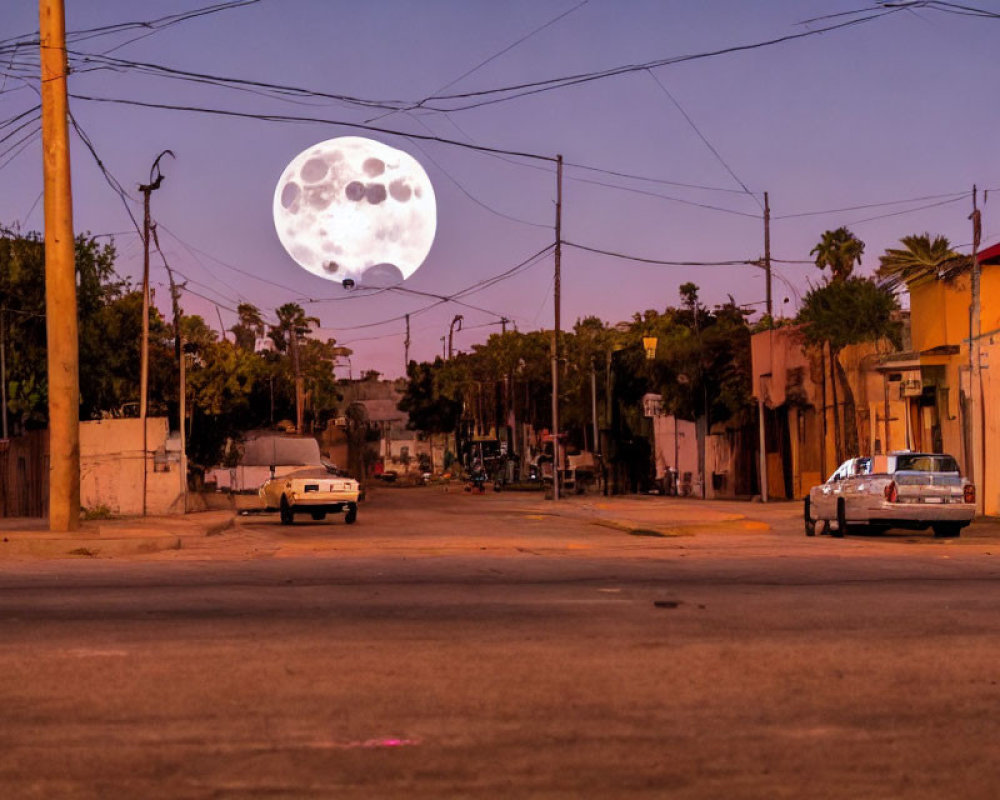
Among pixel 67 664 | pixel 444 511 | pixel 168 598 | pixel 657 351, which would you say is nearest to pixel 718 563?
pixel 168 598

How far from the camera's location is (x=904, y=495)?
2412cm

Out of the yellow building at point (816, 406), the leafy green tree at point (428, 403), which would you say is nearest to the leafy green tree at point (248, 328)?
the leafy green tree at point (428, 403)

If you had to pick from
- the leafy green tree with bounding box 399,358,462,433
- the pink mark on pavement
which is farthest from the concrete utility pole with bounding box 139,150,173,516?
the leafy green tree with bounding box 399,358,462,433

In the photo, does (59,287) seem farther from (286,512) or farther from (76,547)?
(286,512)

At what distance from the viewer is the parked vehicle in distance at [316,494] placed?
33.2 metres

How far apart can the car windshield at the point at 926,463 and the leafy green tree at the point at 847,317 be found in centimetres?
1571

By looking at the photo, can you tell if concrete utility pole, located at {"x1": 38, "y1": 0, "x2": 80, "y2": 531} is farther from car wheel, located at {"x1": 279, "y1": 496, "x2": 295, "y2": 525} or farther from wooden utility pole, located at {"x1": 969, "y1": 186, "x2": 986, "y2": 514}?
wooden utility pole, located at {"x1": 969, "y1": 186, "x2": 986, "y2": 514}

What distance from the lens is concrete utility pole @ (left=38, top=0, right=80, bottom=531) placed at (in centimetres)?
2162

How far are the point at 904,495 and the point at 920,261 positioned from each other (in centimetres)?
1335

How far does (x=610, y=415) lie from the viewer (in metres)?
70.3

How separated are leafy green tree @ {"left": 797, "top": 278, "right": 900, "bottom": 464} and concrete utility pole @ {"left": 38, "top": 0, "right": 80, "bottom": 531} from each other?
25.5 m

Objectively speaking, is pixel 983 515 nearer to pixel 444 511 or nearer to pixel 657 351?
pixel 444 511

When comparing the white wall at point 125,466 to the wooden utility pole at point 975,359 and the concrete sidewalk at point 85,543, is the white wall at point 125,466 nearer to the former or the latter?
the concrete sidewalk at point 85,543

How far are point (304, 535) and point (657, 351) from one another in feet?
116
